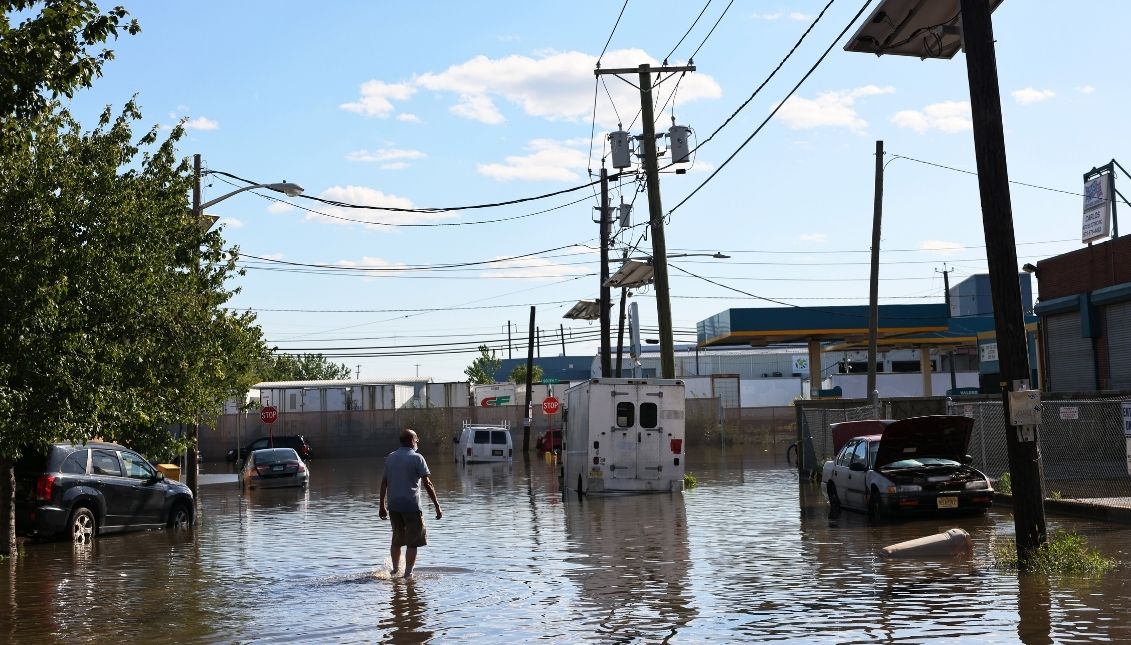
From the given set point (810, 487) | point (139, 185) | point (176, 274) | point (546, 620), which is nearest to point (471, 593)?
point (546, 620)

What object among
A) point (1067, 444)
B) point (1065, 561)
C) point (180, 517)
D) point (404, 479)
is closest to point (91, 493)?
point (180, 517)

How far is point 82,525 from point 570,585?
34.3 ft

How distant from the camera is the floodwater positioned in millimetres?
10625

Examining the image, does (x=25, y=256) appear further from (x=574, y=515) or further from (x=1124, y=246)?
(x=1124, y=246)

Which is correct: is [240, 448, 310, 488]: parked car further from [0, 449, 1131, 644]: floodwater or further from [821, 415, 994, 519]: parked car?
[821, 415, 994, 519]: parked car

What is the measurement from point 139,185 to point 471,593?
10144mm

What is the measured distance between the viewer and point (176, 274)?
23.4 meters

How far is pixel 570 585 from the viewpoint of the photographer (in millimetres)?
13664

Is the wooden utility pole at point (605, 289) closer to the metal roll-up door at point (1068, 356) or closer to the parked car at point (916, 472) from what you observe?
the metal roll-up door at point (1068, 356)

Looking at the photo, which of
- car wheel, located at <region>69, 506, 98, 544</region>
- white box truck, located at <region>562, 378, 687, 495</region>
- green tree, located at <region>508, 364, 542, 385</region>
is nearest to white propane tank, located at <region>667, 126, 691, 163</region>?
white box truck, located at <region>562, 378, 687, 495</region>

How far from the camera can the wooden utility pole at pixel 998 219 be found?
13.7 metres

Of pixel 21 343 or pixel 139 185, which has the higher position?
pixel 139 185

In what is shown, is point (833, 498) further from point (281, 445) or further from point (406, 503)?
point (281, 445)

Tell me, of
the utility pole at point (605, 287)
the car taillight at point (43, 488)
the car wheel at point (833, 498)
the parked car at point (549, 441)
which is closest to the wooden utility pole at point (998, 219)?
the car wheel at point (833, 498)
